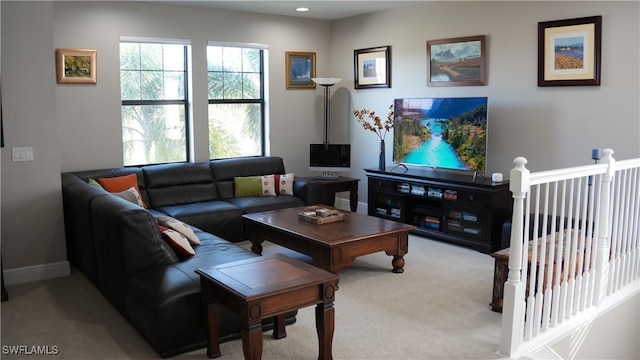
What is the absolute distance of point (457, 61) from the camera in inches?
244

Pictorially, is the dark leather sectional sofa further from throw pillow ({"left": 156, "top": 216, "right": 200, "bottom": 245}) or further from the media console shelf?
the media console shelf

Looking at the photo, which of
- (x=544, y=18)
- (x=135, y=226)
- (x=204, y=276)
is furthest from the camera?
(x=544, y=18)


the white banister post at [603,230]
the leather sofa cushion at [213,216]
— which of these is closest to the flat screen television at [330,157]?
the leather sofa cushion at [213,216]

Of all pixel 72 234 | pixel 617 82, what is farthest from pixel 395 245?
pixel 72 234

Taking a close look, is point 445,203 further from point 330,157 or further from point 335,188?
point 330,157

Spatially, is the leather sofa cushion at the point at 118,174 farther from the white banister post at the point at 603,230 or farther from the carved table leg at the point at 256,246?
the white banister post at the point at 603,230

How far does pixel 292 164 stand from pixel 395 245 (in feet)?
10.2

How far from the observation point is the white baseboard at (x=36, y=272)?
453 centimetres

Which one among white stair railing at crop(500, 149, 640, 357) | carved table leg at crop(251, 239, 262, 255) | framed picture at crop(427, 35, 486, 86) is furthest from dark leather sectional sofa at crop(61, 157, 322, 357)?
framed picture at crop(427, 35, 486, 86)

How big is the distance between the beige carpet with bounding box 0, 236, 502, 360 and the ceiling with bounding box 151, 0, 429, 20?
3.18m

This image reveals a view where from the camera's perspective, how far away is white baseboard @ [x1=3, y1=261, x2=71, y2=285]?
453 cm

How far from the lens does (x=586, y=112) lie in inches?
203

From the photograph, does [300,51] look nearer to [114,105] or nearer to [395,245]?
[114,105]

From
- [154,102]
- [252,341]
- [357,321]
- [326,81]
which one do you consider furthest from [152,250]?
[326,81]
